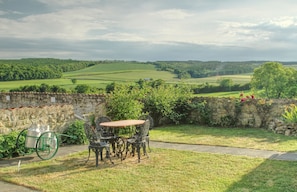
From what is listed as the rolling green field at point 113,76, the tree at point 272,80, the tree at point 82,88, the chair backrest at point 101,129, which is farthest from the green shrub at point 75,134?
the tree at point 272,80

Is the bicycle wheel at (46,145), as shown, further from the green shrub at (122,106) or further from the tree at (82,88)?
the tree at (82,88)

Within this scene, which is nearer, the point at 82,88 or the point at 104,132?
the point at 104,132

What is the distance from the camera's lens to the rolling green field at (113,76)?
77.8 feet

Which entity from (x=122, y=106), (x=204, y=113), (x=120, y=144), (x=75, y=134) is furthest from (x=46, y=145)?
(x=204, y=113)

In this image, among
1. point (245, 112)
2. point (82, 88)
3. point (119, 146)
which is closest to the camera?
point (119, 146)

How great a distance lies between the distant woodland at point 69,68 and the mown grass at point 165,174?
31.9 feet

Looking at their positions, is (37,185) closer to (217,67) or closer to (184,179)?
(184,179)

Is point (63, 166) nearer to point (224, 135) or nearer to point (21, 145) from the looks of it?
point (21, 145)

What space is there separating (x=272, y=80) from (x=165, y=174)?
26594mm

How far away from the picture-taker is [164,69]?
31.9 metres

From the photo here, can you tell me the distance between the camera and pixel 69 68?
1213 inches

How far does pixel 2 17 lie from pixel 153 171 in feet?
41.7

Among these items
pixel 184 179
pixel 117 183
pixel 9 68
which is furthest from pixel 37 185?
pixel 9 68

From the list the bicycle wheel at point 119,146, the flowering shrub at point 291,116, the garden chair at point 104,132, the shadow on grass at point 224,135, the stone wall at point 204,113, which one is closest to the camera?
the bicycle wheel at point 119,146
